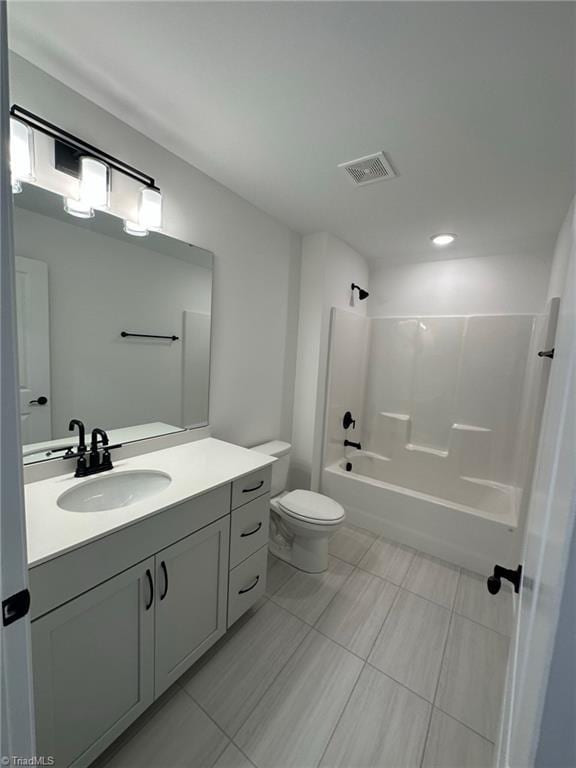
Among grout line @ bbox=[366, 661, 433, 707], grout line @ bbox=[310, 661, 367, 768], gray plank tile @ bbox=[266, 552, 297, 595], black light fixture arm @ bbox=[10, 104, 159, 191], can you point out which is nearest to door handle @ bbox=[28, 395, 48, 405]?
black light fixture arm @ bbox=[10, 104, 159, 191]

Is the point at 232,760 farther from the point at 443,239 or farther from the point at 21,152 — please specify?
the point at 443,239

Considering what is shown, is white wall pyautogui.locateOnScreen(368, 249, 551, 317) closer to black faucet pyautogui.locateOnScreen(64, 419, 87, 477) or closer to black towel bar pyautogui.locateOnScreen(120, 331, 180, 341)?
black towel bar pyautogui.locateOnScreen(120, 331, 180, 341)

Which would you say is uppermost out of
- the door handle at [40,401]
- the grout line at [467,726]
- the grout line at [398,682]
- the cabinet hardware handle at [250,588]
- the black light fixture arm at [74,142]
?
the black light fixture arm at [74,142]

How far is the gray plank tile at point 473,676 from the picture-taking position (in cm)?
123

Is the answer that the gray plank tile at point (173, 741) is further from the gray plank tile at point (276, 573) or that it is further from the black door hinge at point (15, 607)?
the black door hinge at point (15, 607)

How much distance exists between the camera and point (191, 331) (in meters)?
1.73

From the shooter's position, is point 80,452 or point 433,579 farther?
point 433,579

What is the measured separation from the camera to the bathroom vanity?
2.75 ft

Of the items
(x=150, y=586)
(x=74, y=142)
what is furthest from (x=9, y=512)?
(x=74, y=142)

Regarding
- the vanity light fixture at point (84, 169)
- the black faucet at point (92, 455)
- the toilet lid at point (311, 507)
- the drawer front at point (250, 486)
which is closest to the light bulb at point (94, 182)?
the vanity light fixture at point (84, 169)

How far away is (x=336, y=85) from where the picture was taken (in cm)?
111

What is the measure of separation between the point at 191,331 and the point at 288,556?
1.60m

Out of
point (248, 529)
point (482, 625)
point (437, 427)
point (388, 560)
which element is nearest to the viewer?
point (248, 529)

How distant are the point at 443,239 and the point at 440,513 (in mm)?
2061
